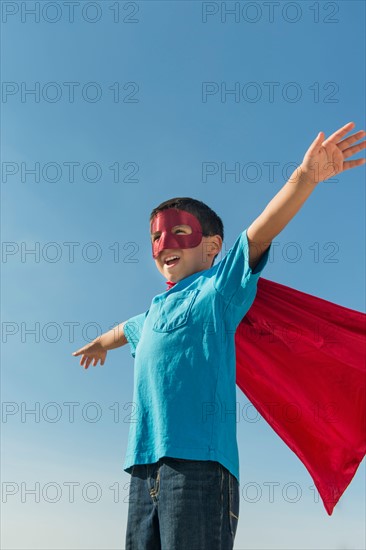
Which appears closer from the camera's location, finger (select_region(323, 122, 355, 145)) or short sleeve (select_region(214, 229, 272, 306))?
finger (select_region(323, 122, 355, 145))

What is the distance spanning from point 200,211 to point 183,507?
Result: 1648mm

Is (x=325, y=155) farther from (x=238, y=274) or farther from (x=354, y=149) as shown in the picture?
(x=238, y=274)

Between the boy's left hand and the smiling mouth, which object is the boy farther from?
the smiling mouth

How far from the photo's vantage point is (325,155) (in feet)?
8.87

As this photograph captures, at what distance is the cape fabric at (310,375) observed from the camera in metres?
3.83

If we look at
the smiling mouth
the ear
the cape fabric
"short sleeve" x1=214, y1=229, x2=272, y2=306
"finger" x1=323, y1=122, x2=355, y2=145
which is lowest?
the cape fabric

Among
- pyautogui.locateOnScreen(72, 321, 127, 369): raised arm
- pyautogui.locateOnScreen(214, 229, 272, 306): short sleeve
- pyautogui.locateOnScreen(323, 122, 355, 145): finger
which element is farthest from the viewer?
pyautogui.locateOnScreen(72, 321, 127, 369): raised arm

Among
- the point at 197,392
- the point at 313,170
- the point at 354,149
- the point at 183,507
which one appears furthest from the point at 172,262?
the point at 183,507

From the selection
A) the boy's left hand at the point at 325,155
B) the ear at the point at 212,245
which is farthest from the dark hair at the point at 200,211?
the boy's left hand at the point at 325,155

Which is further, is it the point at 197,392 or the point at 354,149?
the point at 197,392

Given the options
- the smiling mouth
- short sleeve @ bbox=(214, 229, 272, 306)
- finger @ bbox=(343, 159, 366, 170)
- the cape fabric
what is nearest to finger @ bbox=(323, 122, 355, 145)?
finger @ bbox=(343, 159, 366, 170)

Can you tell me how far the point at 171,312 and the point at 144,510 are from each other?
93 cm

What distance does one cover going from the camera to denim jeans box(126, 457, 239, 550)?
2541mm

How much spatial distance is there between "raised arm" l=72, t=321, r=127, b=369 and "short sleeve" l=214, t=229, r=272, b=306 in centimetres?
126
